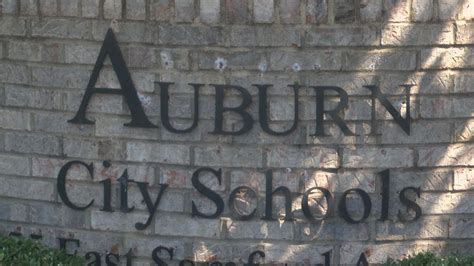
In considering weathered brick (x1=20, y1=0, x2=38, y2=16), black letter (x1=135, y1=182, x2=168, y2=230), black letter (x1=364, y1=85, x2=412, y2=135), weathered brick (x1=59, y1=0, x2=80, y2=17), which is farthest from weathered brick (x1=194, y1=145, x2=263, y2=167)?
weathered brick (x1=20, y1=0, x2=38, y2=16)

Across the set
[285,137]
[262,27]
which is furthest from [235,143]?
[262,27]

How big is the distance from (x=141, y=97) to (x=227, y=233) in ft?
3.50

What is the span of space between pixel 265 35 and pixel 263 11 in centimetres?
15

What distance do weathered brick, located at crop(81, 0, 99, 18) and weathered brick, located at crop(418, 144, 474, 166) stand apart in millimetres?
2319

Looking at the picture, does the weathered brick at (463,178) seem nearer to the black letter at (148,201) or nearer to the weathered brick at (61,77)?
the black letter at (148,201)

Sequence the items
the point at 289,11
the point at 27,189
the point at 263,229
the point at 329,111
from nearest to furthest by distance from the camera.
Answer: the point at 289,11
the point at 329,111
the point at 263,229
the point at 27,189

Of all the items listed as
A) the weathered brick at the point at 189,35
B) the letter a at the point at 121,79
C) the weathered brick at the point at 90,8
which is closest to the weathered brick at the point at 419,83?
the weathered brick at the point at 189,35

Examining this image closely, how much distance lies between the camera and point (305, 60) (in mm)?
7230

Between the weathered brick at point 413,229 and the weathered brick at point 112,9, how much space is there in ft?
7.25

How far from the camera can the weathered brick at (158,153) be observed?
740 centimetres

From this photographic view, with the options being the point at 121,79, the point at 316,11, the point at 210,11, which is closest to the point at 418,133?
the point at 316,11

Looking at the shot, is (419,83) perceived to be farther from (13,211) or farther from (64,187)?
(13,211)

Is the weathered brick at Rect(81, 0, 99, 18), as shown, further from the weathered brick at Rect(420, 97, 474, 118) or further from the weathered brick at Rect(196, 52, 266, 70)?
the weathered brick at Rect(420, 97, 474, 118)

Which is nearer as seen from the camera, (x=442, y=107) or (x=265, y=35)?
(x=265, y=35)
